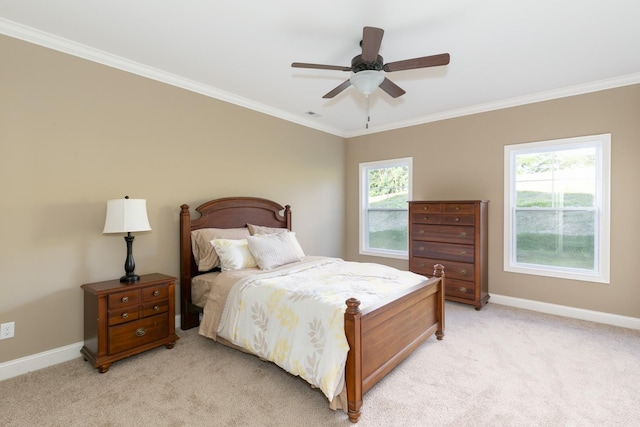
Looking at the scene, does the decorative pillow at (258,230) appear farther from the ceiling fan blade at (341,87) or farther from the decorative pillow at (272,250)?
the ceiling fan blade at (341,87)

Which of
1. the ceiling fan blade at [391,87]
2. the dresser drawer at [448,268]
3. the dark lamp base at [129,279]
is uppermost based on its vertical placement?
the ceiling fan blade at [391,87]

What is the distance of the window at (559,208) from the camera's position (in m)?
3.56

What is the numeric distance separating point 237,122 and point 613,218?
176 inches

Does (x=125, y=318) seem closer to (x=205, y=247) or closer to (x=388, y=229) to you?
(x=205, y=247)

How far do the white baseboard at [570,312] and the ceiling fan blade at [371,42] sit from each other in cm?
356

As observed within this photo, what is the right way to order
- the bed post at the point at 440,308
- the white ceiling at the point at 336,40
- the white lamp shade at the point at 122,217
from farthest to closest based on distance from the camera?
the bed post at the point at 440,308
the white lamp shade at the point at 122,217
the white ceiling at the point at 336,40

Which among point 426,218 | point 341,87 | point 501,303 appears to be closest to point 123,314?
point 341,87

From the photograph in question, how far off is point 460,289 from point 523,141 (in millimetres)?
2033

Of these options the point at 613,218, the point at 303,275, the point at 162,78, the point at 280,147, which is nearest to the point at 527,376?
the point at 303,275

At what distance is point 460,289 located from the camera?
4070 mm

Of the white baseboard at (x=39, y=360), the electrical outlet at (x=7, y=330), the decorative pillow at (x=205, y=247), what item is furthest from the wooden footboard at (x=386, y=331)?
the electrical outlet at (x=7, y=330)

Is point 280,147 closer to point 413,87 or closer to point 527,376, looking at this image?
point 413,87

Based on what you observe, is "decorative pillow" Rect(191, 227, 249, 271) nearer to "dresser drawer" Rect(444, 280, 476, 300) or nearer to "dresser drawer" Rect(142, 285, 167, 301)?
"dresser drawer" Rect(142, 285, 167, 301)

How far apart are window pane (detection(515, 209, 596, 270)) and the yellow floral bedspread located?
6.60 ft
